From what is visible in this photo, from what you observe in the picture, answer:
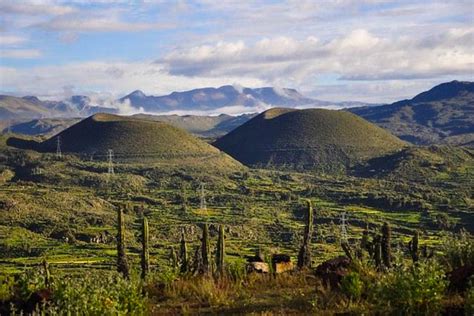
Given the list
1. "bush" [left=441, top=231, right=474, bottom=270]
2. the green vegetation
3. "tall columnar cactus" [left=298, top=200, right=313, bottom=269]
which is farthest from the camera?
"tall columnar cactus" [left=298, top=200, right=313, bottom=269]

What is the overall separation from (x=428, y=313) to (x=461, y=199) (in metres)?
144

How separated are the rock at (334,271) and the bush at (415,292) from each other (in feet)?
8.54

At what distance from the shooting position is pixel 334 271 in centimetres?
1708

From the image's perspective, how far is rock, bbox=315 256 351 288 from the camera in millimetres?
16438

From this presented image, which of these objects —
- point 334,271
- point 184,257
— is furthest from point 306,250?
point 334,271

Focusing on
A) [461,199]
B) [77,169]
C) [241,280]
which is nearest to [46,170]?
[77,169]

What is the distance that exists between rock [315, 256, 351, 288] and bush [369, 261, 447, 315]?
2602mm

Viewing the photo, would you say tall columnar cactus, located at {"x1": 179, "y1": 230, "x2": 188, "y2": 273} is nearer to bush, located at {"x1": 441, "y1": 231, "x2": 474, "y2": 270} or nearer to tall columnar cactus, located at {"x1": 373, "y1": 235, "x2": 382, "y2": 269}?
tall columnar cactus, located at {"x1": 373, "y1": 235, "x2": 382, "y2": 269}

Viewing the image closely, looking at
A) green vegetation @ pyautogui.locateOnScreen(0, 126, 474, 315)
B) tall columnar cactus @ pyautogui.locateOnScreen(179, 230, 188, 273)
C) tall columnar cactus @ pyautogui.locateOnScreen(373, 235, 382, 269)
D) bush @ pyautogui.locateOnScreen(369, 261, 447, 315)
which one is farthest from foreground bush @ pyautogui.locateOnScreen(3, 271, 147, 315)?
tall columnar cactus @ pyautogui.locateOnScreen(373, 235, 382, 269)

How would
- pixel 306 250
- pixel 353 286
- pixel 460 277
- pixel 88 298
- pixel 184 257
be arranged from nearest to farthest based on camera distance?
1. pixel 88 298
2. pixel 353 286
3. pixel 460 277
4. pixel 184 257
5. pixel 306 250

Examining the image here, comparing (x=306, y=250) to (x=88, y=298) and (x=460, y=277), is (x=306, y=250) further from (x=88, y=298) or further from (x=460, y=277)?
(x=88, y=298)

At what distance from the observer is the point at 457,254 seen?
54.1 ft

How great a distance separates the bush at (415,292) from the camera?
12680 mm

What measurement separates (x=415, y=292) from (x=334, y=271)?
14.8 feet
